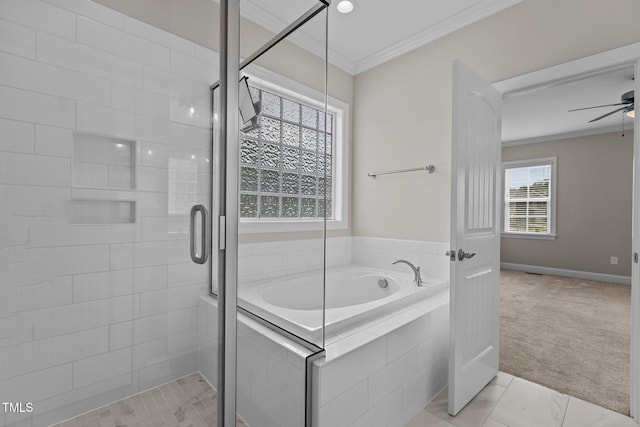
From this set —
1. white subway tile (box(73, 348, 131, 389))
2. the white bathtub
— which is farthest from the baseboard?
white subway tile (box(73, 348, 131, 389))

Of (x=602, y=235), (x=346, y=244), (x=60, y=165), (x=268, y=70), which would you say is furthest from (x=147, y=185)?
(x=602, y=235)

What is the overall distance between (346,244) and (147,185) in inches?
92.5

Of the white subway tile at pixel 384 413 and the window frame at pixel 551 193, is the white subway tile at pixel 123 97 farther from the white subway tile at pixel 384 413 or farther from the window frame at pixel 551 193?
the window frame at pixel 551 193

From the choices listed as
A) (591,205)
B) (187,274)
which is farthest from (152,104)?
(591,205)

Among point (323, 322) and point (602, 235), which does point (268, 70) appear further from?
point (602, 235)

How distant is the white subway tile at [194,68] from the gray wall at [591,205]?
6.32 meters

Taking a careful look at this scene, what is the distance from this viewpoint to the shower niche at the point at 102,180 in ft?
2.50

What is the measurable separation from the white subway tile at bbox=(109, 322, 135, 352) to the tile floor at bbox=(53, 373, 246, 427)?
0.16 m

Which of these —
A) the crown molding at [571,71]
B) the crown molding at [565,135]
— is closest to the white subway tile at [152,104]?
the crown molding at [571,71]

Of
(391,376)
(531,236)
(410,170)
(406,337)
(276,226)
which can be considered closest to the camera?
(276,226)

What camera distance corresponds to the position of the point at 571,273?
521 cm

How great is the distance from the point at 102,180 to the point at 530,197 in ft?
22.5

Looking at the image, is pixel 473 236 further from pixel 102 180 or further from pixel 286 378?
pixel 102 180

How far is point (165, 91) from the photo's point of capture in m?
0.91
